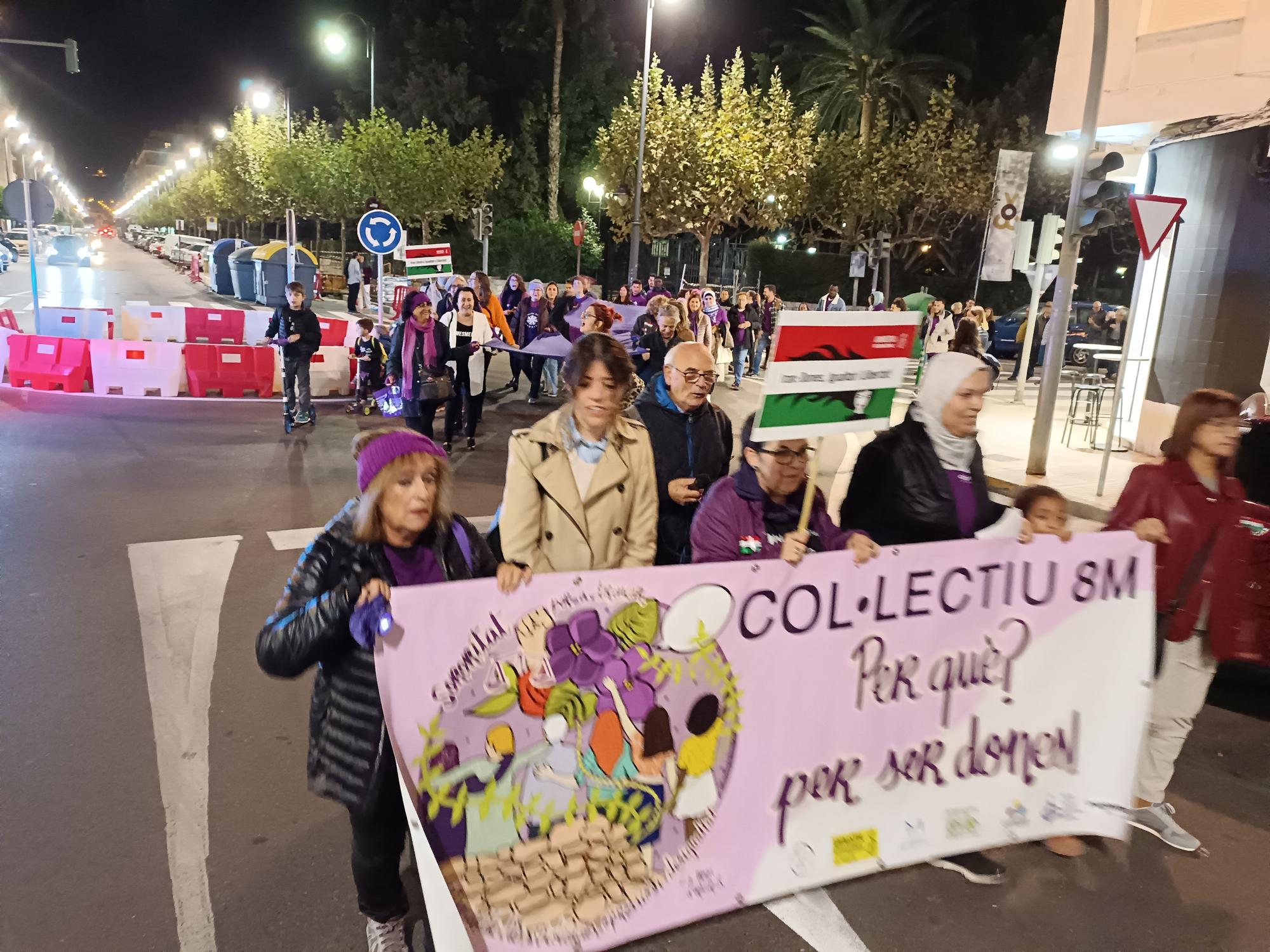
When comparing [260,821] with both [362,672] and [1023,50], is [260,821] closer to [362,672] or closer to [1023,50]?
[362,672]

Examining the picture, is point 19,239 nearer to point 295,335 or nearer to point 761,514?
point 295,335

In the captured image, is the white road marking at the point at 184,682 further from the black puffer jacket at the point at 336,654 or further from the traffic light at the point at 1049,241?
the traffic light at the point at 1049,241

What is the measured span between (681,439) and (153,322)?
53.8ft

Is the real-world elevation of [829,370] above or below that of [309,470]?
above

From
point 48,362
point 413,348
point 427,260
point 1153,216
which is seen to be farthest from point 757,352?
point 48,362

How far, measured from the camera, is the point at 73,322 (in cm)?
1681

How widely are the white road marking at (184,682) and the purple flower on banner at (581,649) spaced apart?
1519mm

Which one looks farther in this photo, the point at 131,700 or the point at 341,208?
the point at 341,208

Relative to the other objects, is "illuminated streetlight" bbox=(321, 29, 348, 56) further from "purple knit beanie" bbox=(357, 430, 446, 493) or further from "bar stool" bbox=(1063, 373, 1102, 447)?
"purple knit beanie" bbox=(357, 430, 446, 493)

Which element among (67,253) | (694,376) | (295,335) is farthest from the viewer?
(67,253)

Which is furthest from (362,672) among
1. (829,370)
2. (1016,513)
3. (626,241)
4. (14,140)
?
(14,140)

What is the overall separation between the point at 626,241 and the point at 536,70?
29.2 ft

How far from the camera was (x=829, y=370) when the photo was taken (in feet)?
10.2

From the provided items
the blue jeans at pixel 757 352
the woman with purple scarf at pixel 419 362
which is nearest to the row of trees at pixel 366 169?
the blue jeans at pixel 757 352
